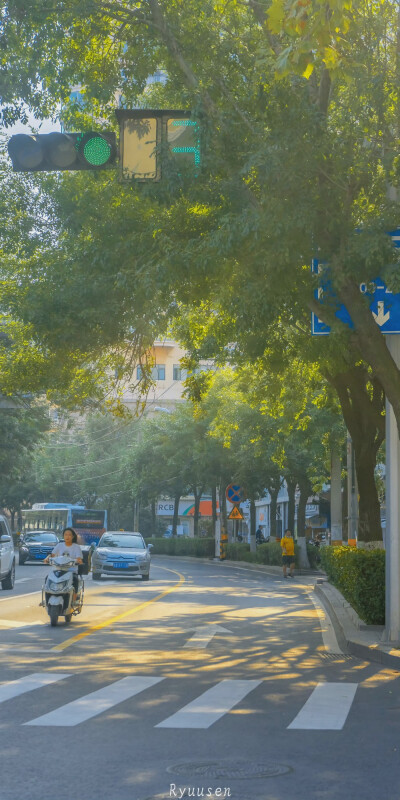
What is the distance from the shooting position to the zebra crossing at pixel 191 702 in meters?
8.27

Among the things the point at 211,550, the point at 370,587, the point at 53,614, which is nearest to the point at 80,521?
the point at 211,550

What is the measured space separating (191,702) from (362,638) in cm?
507

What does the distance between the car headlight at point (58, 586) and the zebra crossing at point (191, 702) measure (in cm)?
539

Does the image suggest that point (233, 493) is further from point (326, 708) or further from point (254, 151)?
point (326, 708)

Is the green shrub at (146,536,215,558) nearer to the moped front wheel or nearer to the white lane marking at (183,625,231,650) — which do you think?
the white lane marking at (183,625,231,650)

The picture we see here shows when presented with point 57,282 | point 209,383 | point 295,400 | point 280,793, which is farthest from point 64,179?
point 280,793

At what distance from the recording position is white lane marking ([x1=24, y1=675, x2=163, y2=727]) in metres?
8.27

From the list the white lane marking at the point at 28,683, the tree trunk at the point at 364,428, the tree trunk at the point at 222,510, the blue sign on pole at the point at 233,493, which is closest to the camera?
the white lane marking at the point at 28,683

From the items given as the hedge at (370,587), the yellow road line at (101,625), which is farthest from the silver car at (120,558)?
the hedge at (370,587)

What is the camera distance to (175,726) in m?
8.13

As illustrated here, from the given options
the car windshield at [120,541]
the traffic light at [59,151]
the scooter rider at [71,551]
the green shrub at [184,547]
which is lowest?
the green shrub at [184,547]

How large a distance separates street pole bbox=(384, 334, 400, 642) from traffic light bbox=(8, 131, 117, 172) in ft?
18.5

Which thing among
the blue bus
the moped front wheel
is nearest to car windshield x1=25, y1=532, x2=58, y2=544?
the blue bus

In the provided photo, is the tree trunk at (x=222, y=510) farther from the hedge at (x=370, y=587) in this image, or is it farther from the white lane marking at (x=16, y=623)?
the hedge at (x=370, y=587)
